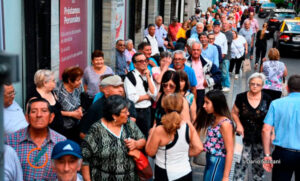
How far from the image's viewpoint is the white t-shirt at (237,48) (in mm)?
13195

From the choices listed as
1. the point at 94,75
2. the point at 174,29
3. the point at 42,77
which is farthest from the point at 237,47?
the point at 42,77

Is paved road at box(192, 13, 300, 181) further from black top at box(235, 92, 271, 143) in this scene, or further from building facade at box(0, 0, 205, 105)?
building facade at box(0, 0, 205, 105)

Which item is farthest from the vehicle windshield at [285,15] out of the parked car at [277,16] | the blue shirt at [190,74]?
the blue shirt at [190,74]

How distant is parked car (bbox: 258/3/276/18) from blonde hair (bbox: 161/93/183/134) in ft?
133

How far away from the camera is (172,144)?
4.27 metres

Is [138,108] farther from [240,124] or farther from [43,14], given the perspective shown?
[43,14]

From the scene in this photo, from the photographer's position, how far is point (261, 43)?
15.0 m

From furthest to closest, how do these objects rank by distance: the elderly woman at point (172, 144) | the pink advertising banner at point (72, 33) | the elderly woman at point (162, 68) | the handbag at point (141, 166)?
the pink advertising banner at point (72, 33)
the elderly woman at point (162, 68)
the elderly woman at point (172, 144)
the handbag at point (141, 166)

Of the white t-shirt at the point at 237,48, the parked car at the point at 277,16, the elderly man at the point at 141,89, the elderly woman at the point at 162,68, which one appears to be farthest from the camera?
the parked car at the point at 277,16

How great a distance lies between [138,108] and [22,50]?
78.1 inches

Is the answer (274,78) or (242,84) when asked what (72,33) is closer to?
(274,78)

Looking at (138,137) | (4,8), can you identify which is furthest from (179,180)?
(4,8)

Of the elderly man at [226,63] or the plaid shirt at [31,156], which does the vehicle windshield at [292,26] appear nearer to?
the elderly man at [226,63]

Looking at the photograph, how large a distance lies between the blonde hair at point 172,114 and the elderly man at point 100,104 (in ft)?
2.66
